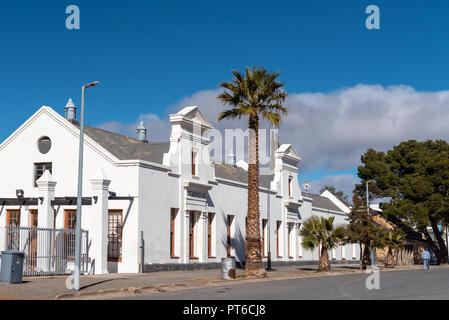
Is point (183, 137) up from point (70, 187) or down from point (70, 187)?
up

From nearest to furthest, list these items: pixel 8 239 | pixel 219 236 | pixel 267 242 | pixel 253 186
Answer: pixel 8 239, pixel 253 186, pixel 219 236, pixel 267 242

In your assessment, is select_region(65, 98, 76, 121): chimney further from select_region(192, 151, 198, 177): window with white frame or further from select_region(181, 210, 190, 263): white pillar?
select_region(181, 210, 190, 263): white pillar

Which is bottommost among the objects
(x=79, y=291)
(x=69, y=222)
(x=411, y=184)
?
(x=79, y=291)

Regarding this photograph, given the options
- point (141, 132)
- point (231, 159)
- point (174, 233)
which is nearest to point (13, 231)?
point (174, 233)

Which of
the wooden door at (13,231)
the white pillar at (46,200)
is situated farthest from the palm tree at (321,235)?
the wooden door at (13,231)

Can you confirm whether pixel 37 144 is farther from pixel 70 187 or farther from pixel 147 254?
pixel 147 254

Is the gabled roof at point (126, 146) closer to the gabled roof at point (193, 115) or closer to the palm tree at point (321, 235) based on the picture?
the gabled roof at point (193, 115)

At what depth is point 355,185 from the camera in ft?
217

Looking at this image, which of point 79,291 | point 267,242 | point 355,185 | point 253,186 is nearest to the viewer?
point 79,291

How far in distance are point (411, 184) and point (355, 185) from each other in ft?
35.1

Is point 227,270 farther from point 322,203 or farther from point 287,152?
point 322,203

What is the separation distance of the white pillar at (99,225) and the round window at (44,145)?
5.95m

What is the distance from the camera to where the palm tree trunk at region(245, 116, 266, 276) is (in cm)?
2866
